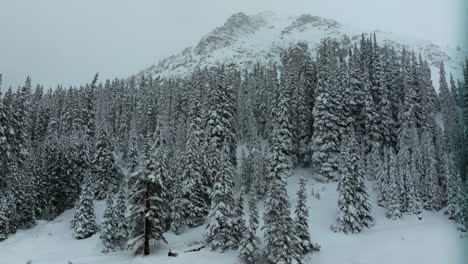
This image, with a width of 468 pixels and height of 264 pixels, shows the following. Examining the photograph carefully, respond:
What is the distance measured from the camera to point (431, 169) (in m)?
42.1

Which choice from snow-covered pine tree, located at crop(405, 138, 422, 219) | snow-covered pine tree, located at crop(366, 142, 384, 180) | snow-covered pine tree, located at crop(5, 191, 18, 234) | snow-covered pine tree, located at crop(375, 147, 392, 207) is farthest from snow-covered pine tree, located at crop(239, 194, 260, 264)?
snow-covered pine tree, located at crop(5, 191, 18, 234)

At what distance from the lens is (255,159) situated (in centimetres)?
4912

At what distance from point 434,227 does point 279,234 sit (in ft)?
Answer: 62.6

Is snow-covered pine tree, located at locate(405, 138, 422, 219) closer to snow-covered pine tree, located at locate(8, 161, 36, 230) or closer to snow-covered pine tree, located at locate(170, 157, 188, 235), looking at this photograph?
snow-covered pine tree, located at locate(170, 157, 188, 235)

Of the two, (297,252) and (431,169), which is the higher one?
(431,169)

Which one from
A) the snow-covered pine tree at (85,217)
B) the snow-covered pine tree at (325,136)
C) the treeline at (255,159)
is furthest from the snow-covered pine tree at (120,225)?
the snow-covered pine tree at (325,136)

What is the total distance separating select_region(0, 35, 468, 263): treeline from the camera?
116ft

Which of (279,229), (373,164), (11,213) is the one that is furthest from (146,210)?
(373,164)

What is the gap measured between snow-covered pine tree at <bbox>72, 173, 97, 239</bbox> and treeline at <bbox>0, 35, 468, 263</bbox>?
127mm

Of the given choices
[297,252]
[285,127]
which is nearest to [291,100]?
[285,127]

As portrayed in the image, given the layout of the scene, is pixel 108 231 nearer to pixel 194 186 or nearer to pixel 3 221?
pixel 194 186

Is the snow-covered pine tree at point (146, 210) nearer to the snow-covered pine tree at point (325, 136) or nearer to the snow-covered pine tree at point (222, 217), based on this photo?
the snow-covered pine tree at point (222, 217)

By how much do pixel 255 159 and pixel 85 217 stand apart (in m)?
22.8

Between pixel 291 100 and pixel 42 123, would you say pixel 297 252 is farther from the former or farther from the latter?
pixel 42 123
